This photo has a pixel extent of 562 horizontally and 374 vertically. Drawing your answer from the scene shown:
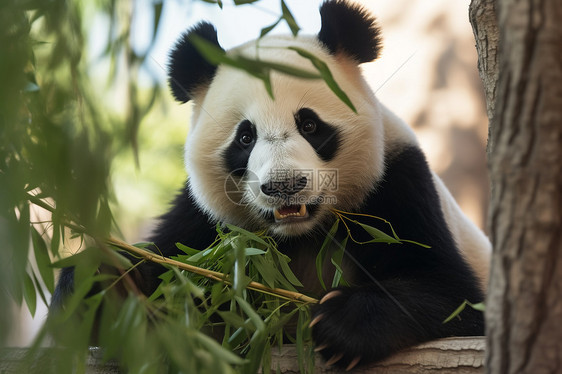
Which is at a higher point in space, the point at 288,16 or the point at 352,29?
the point at 352,29

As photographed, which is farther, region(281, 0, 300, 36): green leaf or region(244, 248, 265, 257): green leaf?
region(244, 248, 265, 257): green leaf

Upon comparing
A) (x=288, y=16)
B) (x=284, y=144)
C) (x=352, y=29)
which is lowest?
(x=284, y=144)

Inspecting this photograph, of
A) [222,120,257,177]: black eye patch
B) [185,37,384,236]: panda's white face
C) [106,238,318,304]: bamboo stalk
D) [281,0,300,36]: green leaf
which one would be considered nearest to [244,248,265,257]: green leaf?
[106,238,318,304]: bamboo stalk

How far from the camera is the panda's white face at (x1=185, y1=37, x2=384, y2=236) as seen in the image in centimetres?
242

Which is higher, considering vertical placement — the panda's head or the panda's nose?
the panda's head

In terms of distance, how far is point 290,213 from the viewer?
244cm

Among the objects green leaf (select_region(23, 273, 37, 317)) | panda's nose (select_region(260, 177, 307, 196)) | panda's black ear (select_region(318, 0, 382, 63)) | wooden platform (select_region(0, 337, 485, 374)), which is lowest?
wooden platform (select_region(0, 337, 485, 374))

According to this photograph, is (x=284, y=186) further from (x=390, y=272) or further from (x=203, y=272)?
(x=390, y=272)

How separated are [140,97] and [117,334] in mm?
607

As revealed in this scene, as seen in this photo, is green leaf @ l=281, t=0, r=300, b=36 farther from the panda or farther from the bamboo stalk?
the bamboo stalk

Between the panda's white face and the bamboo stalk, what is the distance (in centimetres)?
32

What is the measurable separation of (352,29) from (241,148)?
0.72m

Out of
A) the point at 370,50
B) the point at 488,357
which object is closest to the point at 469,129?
the point at 370,50

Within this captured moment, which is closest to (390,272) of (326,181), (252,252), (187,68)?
(326,181)
